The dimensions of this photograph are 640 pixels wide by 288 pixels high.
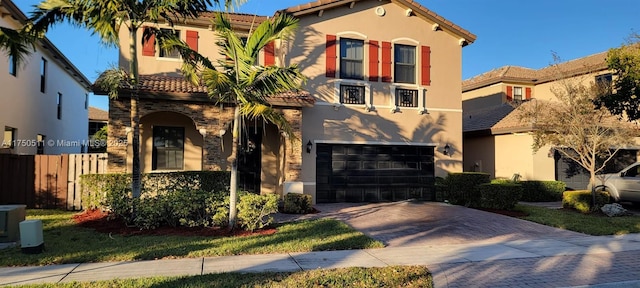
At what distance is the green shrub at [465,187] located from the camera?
47.4 ft

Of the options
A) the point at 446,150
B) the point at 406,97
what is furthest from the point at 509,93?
the point at 406,97

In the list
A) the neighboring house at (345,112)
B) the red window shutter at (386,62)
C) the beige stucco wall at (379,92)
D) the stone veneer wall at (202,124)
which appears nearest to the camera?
the stone veneer wall at (202,124)

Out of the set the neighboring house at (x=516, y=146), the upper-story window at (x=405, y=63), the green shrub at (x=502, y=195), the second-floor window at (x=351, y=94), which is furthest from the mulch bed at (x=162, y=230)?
the neighboring house at (x=516, y=146)

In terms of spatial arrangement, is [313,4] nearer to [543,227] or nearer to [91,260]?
[543,227]

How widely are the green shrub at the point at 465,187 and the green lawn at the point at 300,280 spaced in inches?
359

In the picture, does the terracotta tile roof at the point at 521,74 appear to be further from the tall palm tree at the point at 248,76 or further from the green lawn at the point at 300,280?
the green lawn at the point at 300,280

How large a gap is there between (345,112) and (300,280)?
10.2 m

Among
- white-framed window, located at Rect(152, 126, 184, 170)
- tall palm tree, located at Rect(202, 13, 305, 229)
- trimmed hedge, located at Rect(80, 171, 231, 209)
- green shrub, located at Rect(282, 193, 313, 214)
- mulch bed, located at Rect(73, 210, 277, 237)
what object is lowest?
mulch bed, located at Rect(73, 210, 277, 237)

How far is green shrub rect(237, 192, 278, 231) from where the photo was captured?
894cm

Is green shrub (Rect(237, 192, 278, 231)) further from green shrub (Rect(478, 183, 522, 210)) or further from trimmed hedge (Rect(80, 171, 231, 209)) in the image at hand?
green shrub (Rect(478, 183, 522, 210))

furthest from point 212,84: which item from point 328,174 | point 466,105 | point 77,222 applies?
point 466,105

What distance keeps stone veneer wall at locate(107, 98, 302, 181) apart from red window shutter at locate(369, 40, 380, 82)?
11.5 feet

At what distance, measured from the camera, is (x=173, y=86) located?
1298 cm

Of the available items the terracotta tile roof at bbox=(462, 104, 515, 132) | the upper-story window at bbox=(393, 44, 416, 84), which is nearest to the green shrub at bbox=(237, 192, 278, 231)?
the upper-story window at bbox=(393, 44, 416, 84)
